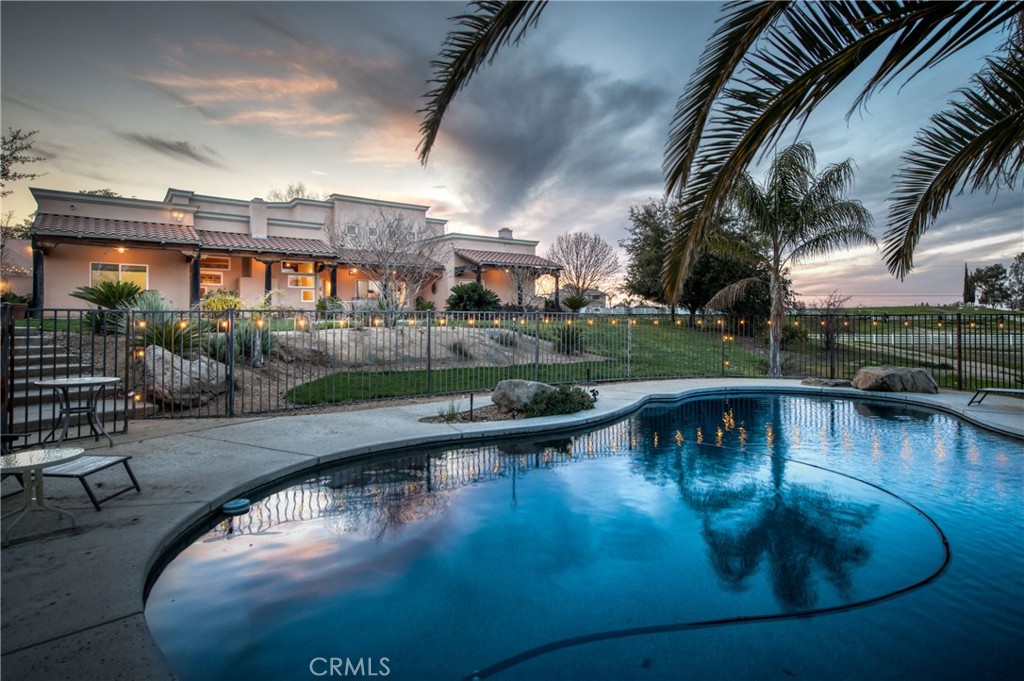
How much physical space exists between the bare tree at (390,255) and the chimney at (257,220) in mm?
3233

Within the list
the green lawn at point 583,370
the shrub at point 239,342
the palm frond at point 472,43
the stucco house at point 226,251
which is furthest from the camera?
the stucco house at point 226,251

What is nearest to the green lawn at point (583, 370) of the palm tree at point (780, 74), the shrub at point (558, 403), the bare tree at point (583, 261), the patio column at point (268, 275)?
the shrub at point (558, 403)

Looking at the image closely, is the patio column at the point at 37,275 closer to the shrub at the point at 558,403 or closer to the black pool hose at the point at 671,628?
the shrub at the point at 558,403

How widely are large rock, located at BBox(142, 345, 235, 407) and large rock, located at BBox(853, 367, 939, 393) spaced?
48.5 feet

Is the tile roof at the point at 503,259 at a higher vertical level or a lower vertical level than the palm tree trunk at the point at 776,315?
higher

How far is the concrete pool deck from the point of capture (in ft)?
6.95

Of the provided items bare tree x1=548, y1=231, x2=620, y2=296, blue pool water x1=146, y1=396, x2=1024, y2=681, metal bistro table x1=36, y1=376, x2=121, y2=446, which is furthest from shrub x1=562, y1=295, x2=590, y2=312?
metal bistro table x1=36, y1=376, x2=121, y2=446

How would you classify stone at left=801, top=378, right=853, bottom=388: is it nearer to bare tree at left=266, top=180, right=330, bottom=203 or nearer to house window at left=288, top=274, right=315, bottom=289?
house window at left=288, top=274, right=315, bottom=289

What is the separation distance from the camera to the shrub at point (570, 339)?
44.2 ft

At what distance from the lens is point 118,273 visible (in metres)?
19.3

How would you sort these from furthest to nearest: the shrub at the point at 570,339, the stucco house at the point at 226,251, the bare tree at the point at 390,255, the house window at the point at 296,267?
1. the house window at the point at 296,267
2. the bare tree at the point at 390,255
3. the stucco house at the point at 226,251
4. the shrub at the point at 570,339

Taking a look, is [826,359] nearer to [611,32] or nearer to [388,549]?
[611,32]

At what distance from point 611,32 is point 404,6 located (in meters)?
2.44

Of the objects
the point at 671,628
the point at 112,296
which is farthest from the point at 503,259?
the point at 671,628
